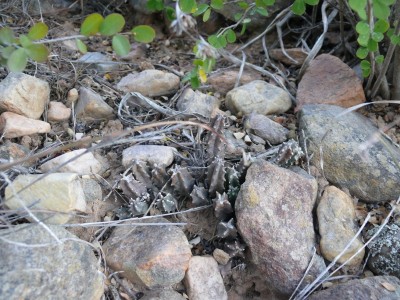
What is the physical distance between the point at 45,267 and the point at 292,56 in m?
1.70

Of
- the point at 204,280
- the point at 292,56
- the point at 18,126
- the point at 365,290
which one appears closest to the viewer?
the point at 365,290

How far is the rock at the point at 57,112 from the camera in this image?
2.10 m

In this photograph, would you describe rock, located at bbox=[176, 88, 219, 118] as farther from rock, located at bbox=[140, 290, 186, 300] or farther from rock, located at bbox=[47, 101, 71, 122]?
rock, located at bbox=[140, 290, 186, 300]

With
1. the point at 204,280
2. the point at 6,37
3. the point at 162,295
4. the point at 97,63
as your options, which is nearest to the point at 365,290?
the point at 204,280

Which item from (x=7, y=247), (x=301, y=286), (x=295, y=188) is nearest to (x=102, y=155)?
(x=7, y=247)

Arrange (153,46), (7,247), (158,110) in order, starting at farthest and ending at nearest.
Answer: (153,46)
(158,110)
(7,247)

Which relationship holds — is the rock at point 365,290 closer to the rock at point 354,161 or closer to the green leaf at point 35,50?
the rock at point 354,161

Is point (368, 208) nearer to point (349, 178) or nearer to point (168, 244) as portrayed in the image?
point (349, 178)

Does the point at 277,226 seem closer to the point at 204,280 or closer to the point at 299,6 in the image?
the point at 204,280

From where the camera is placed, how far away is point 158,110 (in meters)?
2.20

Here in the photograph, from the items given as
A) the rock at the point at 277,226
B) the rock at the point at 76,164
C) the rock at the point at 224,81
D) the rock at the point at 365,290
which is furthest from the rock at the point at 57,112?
the rock at the point at 365,290

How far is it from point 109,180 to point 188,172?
32 centimetres

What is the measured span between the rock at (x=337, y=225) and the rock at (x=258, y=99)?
513 mm

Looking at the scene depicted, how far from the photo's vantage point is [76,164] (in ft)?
6.07
